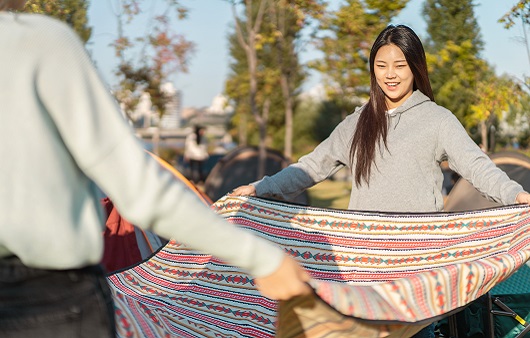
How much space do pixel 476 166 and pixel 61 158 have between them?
7.64ft

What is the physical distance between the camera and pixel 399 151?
11.9 ft

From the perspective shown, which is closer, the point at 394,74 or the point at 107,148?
the point at 107,148

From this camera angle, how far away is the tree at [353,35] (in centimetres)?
1233

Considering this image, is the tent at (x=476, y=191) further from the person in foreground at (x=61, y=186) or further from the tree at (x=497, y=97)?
the person in foreground at (x=61, y=186)

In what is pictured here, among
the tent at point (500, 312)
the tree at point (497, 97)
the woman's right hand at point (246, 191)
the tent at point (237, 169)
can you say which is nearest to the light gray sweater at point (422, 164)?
the woman's right hand at point (246, 191)

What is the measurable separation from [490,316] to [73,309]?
2905 mm

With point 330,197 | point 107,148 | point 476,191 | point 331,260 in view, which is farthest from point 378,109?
point 330,197

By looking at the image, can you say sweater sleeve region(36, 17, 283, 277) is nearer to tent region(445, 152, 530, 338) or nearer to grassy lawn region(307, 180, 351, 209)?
tent region(445, 152, 530, 338)

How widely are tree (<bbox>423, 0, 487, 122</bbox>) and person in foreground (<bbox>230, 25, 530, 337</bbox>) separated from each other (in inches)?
337

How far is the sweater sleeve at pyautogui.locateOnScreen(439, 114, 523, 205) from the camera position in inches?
134

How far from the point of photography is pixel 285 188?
13.0ft

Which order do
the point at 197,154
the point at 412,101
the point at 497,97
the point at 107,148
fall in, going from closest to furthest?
the point at 107,148, the point at 412,101, the point at 497,97, the point at 197,154

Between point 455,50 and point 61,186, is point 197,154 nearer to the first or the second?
point 455,50

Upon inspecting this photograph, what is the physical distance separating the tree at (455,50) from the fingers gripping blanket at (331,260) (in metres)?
8.63
